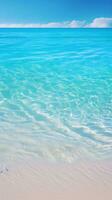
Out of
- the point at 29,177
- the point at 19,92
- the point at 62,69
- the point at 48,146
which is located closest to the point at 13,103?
the point at 19,92

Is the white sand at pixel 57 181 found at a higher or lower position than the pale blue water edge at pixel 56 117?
lower

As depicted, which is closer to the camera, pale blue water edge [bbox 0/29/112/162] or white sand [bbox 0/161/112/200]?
white sand [bbox 0/161/112/200]

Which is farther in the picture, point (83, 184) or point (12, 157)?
point (12, 157)

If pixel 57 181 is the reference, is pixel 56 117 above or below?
above

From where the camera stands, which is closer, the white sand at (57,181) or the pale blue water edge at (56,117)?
the white sand at (57,181)

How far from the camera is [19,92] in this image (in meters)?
8.61

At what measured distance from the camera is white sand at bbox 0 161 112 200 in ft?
10.6

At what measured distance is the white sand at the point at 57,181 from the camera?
3.24 m

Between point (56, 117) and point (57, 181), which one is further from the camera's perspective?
point (56, 117)

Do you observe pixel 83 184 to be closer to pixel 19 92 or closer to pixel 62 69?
pixel 19 92

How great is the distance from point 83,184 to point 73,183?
0.13 metres

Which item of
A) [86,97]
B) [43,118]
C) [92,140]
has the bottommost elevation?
[92,140]

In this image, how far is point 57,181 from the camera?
3.56m

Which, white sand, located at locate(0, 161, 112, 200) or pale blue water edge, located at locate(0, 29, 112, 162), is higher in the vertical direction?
pale blue water edge, located at locate(0, 29, 112, 162)
